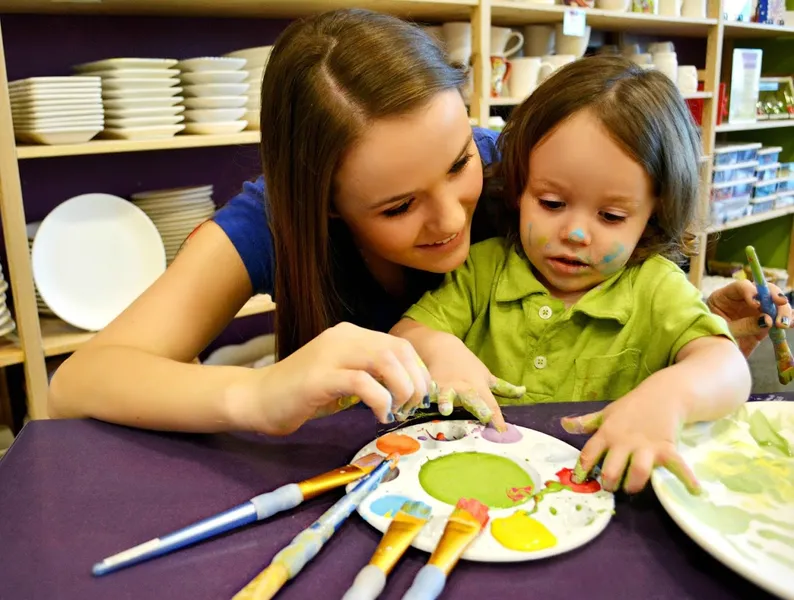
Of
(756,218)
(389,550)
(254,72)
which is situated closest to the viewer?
(389,550)

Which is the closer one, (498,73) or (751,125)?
(498,73)

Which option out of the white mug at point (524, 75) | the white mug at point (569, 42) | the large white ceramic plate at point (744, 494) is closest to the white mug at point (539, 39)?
the white mug at point (569, 42)

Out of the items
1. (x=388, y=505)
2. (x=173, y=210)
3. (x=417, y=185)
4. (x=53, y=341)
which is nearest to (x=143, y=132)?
(x=173, y=210)

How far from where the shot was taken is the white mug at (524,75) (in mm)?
2270

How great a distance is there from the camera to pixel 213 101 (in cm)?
178

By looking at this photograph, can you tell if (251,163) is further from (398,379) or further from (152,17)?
(398,379)

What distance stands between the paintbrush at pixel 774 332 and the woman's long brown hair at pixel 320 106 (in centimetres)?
48

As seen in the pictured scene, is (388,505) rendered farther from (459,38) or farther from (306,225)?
(459,38)

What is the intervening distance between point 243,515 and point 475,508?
0.61ft

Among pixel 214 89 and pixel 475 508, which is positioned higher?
pixel 214 89

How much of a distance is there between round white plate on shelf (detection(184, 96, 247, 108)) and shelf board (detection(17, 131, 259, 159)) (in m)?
0.08

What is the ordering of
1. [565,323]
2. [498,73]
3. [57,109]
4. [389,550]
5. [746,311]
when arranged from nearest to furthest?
[389,550], [565,323], [746,311], [57,109], [498,73]

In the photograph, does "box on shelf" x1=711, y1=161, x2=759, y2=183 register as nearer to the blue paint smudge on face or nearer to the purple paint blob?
the purple paint blob

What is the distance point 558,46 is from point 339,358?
2.17 m
